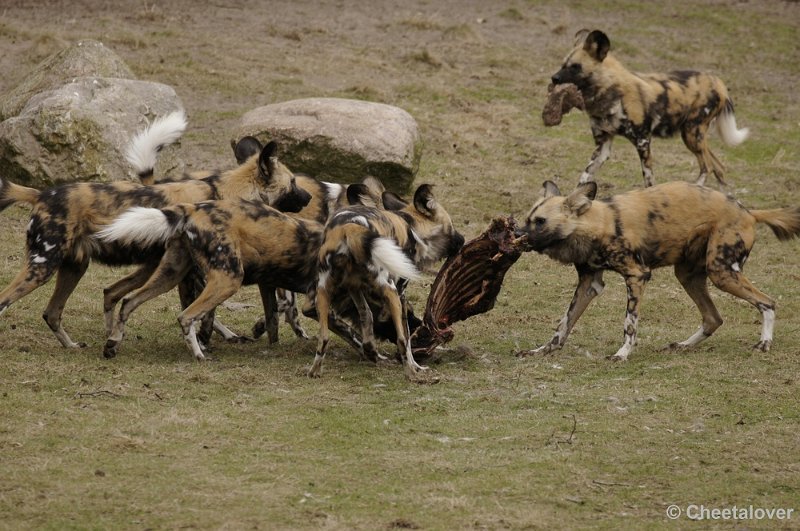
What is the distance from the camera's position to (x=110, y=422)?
5.36 metres

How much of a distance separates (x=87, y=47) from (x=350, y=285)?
600 cm

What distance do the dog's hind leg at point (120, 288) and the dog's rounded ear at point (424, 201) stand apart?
5.05 feet

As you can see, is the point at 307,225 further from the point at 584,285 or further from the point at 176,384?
the point at 584,285

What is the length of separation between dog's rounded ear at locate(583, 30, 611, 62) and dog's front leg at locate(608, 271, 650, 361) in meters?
4.05

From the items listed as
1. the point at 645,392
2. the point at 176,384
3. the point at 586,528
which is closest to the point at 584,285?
the point at 645,392

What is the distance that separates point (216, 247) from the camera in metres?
6.43

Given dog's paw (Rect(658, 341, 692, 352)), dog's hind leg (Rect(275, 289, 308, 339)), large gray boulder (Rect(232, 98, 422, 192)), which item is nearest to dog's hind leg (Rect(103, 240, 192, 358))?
dog's hind leg (Rect(275, 289, 308, 339))

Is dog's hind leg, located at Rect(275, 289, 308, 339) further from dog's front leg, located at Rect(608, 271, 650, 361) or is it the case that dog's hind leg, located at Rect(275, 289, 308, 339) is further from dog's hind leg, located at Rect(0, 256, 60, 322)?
dog's front leg, located at Rect(608, 271, 650, 361)

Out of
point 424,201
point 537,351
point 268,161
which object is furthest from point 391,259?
point 268,161

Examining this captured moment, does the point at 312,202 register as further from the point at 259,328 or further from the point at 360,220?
the point at 360,220

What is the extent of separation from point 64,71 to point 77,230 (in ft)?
15.9

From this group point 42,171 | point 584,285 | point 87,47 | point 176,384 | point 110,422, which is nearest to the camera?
point 110,422

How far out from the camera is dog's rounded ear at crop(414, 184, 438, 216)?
7.05m

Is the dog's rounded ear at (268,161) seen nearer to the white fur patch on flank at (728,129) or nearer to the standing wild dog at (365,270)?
the standing wild dog at (365,270)
